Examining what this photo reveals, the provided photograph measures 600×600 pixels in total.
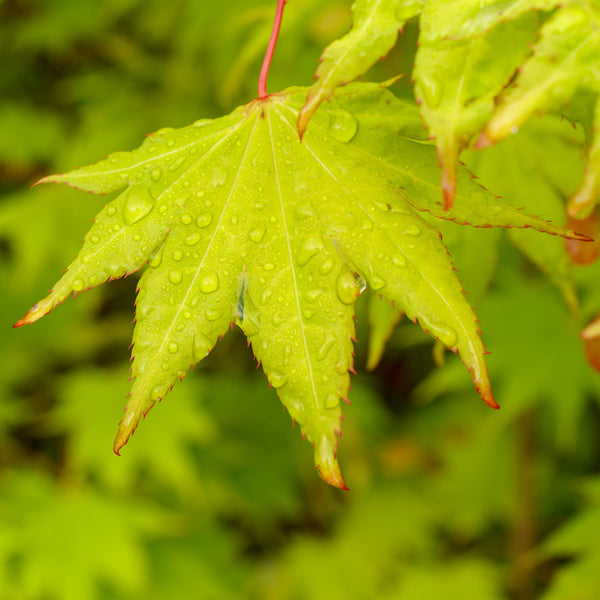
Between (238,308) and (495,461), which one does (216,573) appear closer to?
(495,461)

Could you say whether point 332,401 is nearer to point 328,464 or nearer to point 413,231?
point 328,464

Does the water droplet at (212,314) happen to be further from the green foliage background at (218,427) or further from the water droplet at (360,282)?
the green foliage background at (218,427)

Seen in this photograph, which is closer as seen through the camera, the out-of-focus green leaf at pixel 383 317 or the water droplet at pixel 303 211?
the water droplet at pixel 303 211

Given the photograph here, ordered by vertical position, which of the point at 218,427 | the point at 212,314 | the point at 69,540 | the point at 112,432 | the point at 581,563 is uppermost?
the point at 212,314

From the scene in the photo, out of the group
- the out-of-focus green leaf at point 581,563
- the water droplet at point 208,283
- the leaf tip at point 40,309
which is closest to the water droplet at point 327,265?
the water droplet at point 208,283

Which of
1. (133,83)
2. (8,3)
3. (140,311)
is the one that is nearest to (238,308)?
(140,311)

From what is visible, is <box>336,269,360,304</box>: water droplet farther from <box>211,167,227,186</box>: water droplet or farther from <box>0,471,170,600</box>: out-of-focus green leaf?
<box>0,471,170,600</box>: out-of-focus green leaf

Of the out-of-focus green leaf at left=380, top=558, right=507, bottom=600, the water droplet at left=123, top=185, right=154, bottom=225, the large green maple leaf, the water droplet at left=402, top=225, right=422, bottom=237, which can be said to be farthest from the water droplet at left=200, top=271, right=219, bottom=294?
the out-of-focus green leaf at left=380, top=558, right=507, bottom=600

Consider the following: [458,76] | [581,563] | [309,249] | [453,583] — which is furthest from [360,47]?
[453,583]
